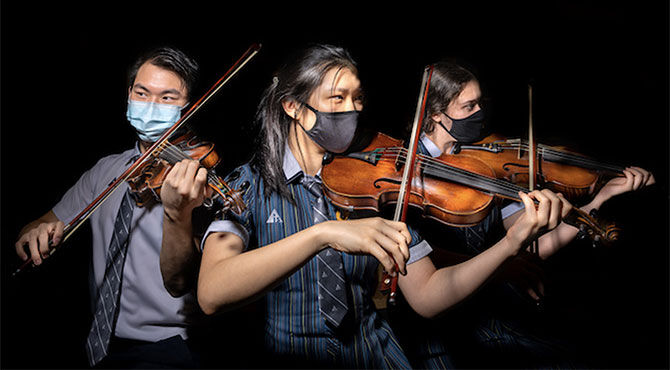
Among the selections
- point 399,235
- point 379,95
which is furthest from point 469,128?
point 399,235

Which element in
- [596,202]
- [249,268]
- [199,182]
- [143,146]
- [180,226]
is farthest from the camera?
[596,202]

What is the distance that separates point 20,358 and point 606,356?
2.20 meters

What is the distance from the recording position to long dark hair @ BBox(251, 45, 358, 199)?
56.1 inches

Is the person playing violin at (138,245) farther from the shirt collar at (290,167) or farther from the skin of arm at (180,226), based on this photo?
the shirt collar at (290,167)

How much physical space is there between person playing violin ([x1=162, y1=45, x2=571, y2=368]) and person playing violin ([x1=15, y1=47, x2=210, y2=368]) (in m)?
0.27

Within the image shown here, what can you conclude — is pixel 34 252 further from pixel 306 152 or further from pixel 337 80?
pixel 337 80

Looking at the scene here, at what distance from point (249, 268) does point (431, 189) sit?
68 cm

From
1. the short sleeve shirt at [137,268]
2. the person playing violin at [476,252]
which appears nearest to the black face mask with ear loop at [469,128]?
the person playing violin at [476,252]

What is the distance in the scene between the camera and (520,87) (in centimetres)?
203

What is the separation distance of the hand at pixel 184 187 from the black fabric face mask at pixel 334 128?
40cm

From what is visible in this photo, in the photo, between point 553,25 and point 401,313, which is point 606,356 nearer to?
point 401,313

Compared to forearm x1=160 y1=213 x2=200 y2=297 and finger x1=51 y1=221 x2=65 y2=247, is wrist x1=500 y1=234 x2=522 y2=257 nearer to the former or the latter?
forearm x1=160 y1=213 x2=200 y2=297

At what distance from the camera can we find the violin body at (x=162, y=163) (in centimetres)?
137

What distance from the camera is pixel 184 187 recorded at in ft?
3.94
